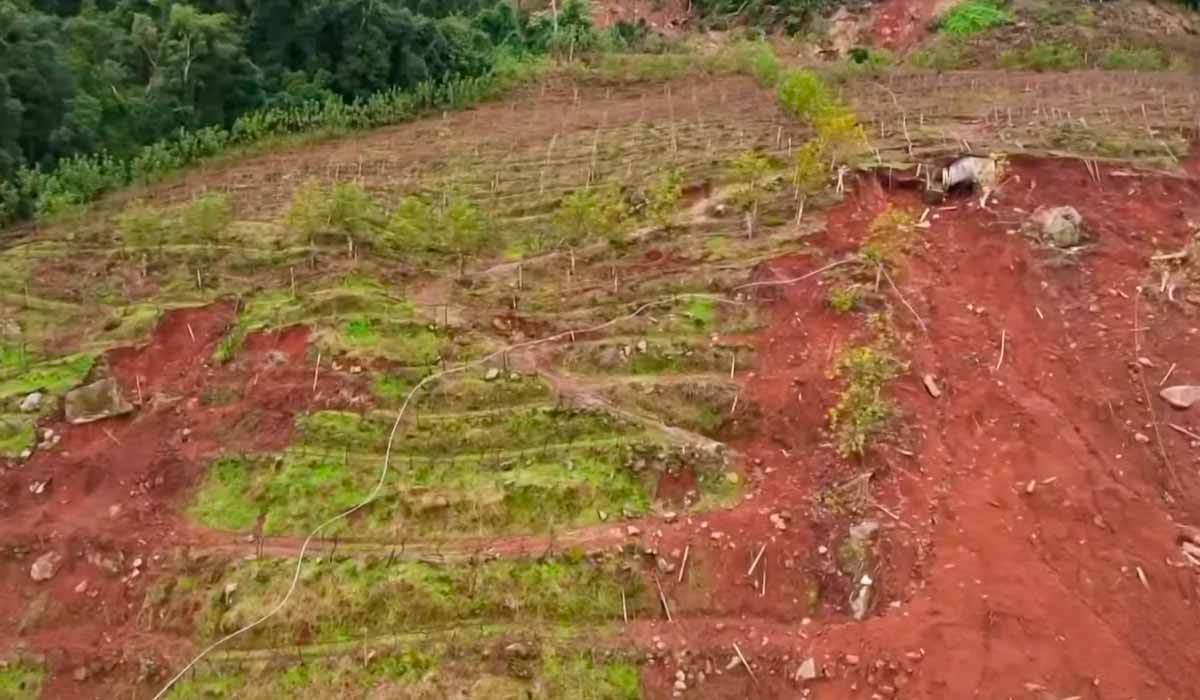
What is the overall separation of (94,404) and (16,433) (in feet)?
2.79

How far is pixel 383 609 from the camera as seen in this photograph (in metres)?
8.91

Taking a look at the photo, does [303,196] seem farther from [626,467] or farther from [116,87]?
[116,87]

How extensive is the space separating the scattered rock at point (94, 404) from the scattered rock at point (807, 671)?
26.4ft

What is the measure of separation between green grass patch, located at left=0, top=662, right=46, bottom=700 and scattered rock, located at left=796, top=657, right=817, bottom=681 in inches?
264

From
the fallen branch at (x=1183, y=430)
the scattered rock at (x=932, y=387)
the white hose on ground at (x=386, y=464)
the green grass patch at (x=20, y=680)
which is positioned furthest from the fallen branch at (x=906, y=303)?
the green grass patch at (x=20, y=680)

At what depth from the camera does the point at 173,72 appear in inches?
809

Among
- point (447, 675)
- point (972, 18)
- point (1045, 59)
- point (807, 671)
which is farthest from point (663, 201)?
point (972, 18)

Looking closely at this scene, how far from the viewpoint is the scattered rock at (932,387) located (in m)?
10.8

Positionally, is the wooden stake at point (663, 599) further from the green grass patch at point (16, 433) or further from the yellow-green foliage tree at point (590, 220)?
the green grass patch at point (16, 433)

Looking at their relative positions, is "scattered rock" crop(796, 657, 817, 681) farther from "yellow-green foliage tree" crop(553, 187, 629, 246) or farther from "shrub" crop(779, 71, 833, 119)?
"shrub" crop(779, 71, 833, 119)

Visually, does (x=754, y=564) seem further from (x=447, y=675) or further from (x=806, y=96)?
(x=806, y=96)

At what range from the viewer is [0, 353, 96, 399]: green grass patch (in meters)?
11.7

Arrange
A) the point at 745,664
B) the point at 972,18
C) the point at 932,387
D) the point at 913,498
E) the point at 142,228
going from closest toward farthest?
1. the point at 745,664
2. the point at 913,498
3. the point at 932,387
4. the point at 142,228
5. the point at 972,18

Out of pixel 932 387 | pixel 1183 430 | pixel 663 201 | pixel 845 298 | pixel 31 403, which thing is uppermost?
pixel 663 201
